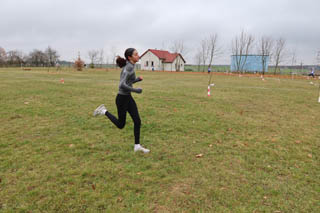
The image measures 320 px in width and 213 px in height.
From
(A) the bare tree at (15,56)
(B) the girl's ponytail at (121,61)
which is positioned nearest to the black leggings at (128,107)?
(B) the girl's ponytail at (121,61)

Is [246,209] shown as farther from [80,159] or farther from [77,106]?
[77,106]

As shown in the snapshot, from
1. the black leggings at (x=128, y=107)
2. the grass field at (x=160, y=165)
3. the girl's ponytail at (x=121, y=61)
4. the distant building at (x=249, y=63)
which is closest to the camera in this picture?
the grass field at (x=160, y=165)

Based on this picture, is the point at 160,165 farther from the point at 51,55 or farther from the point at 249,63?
the point at 51,55

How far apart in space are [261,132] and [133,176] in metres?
4.26

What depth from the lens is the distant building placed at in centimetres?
5959

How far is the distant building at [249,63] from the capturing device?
196 feet

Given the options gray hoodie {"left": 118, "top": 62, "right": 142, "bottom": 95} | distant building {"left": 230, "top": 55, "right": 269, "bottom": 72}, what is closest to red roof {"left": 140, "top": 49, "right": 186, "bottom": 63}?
distant building {"left": 230, "top": 55, "right": 269, "bottom": 72}

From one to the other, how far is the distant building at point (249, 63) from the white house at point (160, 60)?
1804 cm

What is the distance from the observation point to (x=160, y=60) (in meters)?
68.7

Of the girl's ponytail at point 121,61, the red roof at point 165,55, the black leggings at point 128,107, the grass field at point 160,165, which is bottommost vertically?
the grass field at point 160,165

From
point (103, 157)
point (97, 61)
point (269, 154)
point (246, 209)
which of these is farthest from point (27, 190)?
point (97, 61)

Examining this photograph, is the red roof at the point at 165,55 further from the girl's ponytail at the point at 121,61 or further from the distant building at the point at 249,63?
the girl's ponytail at the point at 121,61

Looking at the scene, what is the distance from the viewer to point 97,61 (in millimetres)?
80250

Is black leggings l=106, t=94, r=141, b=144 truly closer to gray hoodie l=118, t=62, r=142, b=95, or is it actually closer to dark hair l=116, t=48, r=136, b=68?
gray hoodie l=118, t=62, r=142, b=95
